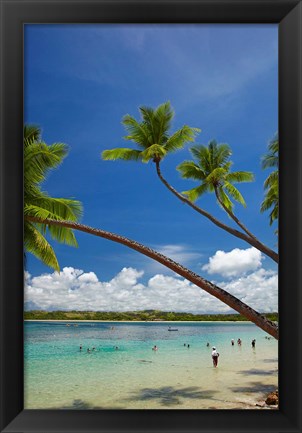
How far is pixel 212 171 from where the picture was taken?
3627mm

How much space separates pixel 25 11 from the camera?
1.45 metres

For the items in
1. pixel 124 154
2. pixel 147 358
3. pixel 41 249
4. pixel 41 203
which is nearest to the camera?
pixel 41 203

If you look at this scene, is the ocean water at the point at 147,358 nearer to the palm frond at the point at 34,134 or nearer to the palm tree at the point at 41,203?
the palm tree at the point at 41,203

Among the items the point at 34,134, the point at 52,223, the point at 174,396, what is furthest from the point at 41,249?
the point at 174,396

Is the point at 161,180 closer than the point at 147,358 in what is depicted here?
Yes

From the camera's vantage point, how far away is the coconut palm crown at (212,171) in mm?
3658

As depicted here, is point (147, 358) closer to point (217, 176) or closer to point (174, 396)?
point (174, 396)

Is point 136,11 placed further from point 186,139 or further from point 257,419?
point 186,139
